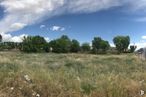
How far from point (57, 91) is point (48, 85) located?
0.30 m

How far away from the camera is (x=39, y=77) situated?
9.05 metres

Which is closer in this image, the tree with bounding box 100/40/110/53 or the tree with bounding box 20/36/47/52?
the tree with bounding box 20/36/47/52

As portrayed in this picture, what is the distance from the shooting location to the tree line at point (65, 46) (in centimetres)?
10200

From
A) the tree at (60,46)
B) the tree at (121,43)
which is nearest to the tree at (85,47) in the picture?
the tree at (60,46)

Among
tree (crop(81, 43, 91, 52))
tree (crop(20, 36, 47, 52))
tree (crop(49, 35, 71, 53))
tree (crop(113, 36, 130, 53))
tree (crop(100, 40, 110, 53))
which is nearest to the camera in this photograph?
tree (crop(20, 36, 47, 52))

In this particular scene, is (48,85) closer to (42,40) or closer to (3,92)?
(3,92)

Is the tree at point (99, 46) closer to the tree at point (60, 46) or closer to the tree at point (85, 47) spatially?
the tree at point (85, 47)

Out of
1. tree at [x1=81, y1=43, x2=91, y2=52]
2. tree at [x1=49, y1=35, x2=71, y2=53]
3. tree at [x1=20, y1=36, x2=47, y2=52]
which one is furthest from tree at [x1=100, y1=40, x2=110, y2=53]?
tree at [x1=20, y1=36, x2=47, y2=52]

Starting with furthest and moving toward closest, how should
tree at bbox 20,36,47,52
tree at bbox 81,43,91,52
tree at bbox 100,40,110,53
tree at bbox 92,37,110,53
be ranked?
A: tree at bbox 100,40,110,53
tree at bbox 92,37,110,53
tree at bbox 81,43,91,52
tree at bbox 20,36,47,52

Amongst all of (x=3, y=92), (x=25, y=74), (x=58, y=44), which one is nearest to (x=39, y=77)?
(x=25, y=74)

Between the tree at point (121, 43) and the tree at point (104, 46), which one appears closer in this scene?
the tree at point (104, 46)

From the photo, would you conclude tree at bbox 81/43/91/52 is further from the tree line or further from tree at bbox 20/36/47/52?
tree at bbox 20/36/47/52

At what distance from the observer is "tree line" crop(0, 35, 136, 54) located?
10200cm

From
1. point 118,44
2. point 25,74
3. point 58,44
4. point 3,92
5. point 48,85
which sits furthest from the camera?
point 118,44
